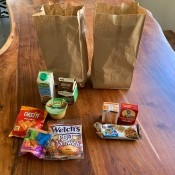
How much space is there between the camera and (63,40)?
2.53 ft

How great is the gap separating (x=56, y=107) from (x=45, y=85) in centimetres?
8

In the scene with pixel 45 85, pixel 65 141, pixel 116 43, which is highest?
pixel 116 43

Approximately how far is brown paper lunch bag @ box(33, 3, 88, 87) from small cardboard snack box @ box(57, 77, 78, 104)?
0.05 meters

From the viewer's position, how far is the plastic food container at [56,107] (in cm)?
76

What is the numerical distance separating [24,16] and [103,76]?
3.07 feet

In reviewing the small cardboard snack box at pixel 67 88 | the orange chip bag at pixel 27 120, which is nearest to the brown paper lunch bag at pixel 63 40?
the small cardboard snack box at pixel 67 88

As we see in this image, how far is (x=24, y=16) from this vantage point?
5.00ft

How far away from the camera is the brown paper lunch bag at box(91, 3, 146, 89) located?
2.37ft

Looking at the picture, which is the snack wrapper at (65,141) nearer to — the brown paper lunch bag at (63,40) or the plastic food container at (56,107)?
the plastic food container at (56,107)

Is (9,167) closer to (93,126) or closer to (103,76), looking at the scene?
(93,126)

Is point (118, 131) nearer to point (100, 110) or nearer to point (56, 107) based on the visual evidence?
point (100, 110)

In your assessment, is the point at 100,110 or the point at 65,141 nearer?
the point at 65,141

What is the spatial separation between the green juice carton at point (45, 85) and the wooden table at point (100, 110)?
0.18 ft

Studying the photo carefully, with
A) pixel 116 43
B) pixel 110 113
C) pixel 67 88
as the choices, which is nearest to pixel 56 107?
pixel 67 88
